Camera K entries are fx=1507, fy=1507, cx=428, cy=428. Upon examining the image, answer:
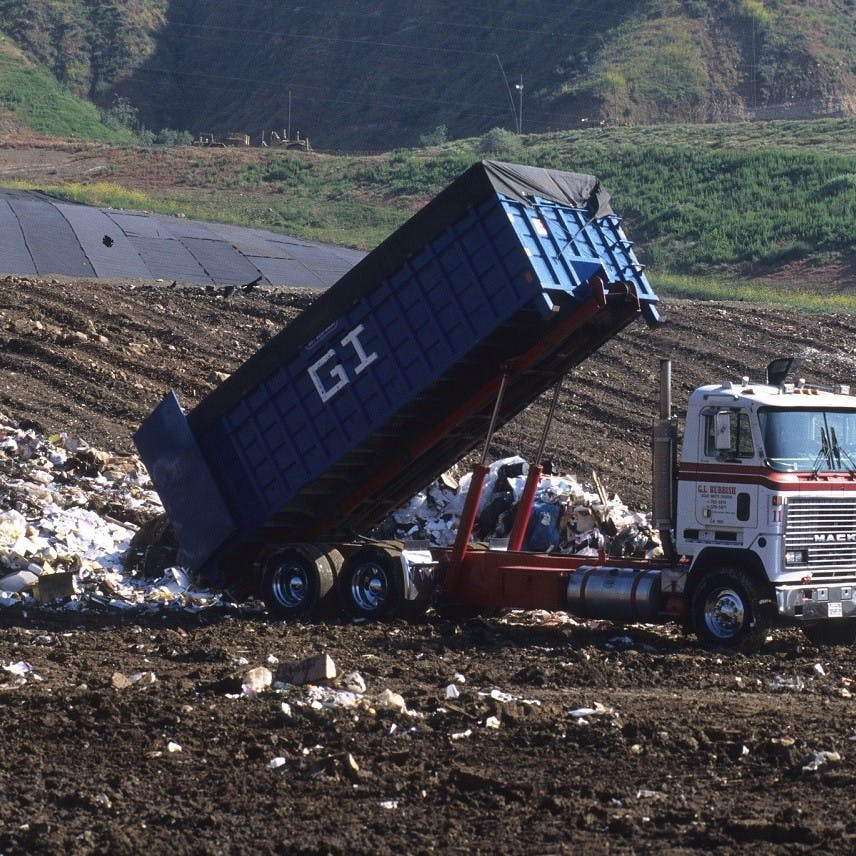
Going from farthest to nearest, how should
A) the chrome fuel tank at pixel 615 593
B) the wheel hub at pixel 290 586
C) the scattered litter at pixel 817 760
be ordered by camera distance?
the wheel hub at pixel 290 586 → the chrome fuel tank at pixel 615 593 → the scattered litter at pixel 817 760

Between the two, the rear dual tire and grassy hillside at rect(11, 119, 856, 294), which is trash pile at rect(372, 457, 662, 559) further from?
grassy hillside at rect(11, 119, 856, 294)

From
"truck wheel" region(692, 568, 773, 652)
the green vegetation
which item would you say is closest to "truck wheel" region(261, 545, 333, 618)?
"truck wheel" region(692, 568, 773, 652)

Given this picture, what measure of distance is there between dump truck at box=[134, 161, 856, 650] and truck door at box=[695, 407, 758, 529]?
0.04ft

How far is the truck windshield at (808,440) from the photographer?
12.6 metres

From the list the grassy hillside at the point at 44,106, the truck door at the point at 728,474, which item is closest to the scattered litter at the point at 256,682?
the truck door at the point at 728,474

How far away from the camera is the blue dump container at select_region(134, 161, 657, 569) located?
13.4 metres

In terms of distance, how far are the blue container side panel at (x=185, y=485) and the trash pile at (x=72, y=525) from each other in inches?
26.9

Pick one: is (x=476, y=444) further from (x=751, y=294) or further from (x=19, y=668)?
(x=751, y=294)

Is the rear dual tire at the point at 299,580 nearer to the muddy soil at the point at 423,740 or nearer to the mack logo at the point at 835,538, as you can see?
the muddy soil at the point at 423,740

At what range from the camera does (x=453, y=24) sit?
95.2m

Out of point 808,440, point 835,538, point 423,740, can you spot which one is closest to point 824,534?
point 835,538

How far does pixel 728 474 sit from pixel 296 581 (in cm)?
447

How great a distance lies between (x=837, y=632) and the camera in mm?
13484

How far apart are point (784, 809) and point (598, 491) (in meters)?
10.8
